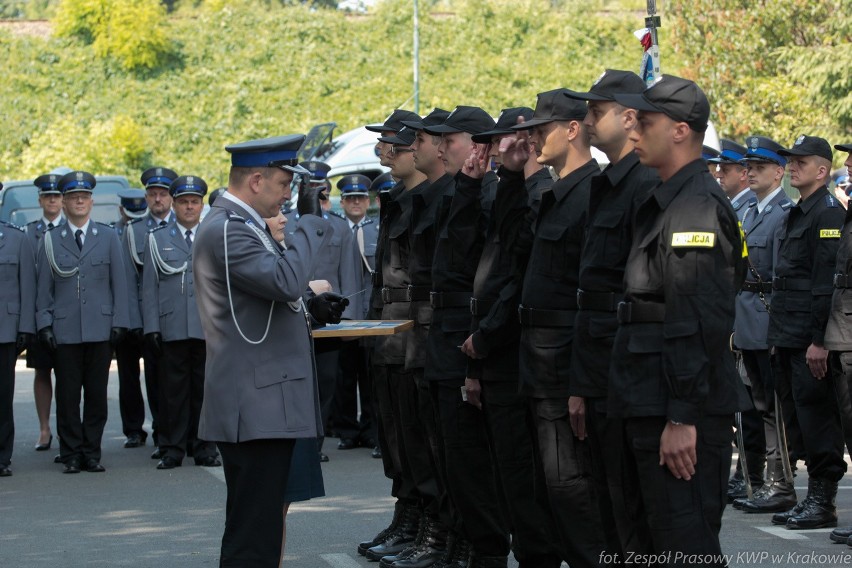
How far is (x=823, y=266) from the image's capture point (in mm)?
7926

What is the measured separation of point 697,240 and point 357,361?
27.2 ft

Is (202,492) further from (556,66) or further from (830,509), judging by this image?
(556,66)

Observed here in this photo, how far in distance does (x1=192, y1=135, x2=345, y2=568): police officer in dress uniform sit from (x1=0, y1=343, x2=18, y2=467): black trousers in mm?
5925

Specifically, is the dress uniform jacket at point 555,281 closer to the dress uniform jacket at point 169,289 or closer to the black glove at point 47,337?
the dress uniform jacket at point 169,289

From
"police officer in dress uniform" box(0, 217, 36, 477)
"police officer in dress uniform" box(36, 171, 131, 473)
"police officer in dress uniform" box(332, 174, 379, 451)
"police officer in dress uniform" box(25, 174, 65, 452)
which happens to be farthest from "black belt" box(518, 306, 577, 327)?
"police officer in dress uniform" box(25, 174, 65, 452)

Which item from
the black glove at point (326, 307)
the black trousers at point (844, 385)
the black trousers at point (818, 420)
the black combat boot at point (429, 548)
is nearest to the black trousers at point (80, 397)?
the black combat boot at point (429, 548)

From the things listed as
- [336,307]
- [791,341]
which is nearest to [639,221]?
[336,307]

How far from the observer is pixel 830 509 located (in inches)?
314

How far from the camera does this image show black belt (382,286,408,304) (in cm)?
766

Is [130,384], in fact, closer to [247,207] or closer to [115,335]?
[115,335]

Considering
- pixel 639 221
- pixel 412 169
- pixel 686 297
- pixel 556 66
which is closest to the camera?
pixel 686 297

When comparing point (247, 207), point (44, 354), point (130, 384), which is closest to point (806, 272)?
point (247, 207)

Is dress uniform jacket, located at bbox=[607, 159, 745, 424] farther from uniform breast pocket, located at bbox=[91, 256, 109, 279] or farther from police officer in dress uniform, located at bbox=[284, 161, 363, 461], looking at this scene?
uniform breast pocket, located at bbox=[91, 256, 109, 279]

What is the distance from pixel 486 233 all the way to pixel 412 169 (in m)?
1.25
